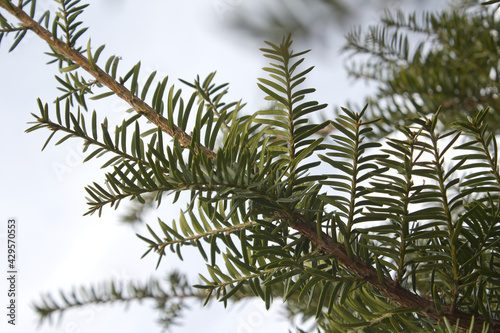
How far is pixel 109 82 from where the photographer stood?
0.21 metres

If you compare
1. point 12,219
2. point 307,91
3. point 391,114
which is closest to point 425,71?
point 391,114

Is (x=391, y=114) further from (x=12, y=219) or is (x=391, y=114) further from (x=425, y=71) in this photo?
(x=12, y=219)

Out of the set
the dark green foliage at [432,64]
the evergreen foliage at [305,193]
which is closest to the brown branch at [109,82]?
the evergreen foliage at [305,193]

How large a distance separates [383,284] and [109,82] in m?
0.15

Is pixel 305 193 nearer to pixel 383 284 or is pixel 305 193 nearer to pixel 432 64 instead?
pixel 383 284

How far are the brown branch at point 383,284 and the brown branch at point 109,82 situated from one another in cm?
5

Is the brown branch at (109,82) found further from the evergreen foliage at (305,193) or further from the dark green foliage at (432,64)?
the dark green foliage at (432,64)

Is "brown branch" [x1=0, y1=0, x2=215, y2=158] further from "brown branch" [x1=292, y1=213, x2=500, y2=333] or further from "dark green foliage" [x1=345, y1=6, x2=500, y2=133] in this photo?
"dark green foliage" [x1=345, y1=6, x2=500, y2=133]

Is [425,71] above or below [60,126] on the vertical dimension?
above

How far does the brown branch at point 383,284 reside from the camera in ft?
0.56

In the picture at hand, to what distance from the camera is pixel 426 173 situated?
17 cm

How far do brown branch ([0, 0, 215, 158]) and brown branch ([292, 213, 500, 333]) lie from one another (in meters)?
0.05

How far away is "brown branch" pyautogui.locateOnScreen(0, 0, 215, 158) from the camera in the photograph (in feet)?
0.65

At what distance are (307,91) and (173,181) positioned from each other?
0.07m
